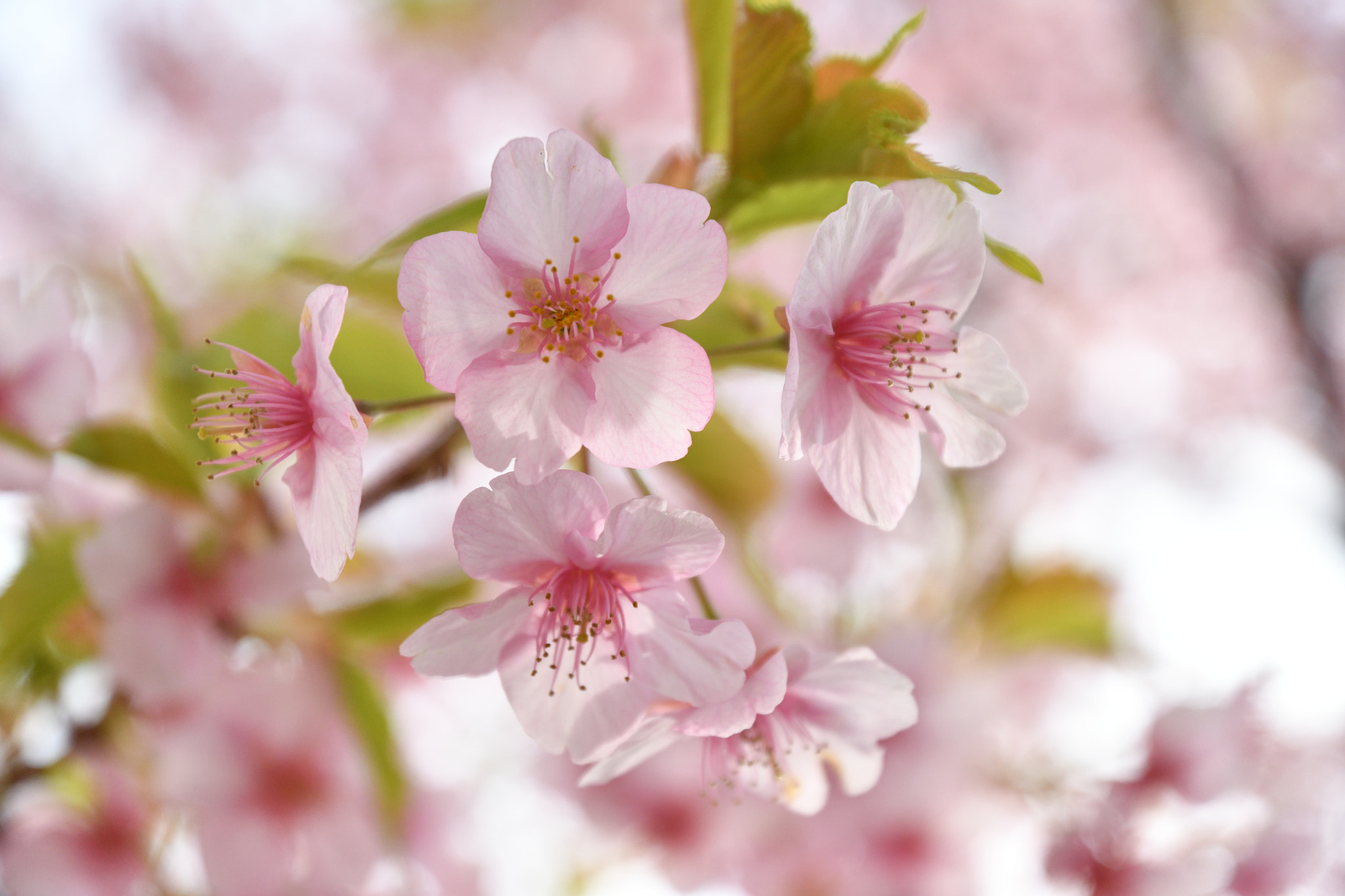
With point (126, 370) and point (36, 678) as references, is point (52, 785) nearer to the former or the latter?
point (36, 678)

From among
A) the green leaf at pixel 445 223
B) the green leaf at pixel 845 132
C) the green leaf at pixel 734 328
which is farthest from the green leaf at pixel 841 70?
the green leaf at pixel 445 223

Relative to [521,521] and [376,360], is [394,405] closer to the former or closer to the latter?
[521,521]

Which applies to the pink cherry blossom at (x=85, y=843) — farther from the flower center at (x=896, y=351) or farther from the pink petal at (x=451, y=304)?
the flower center at (x=896, y=351)

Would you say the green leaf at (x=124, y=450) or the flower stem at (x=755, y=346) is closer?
the flower stem at (x=755, y=346)

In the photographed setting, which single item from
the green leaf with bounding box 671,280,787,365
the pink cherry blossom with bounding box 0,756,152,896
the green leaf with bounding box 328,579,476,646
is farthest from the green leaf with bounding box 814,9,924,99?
the pink cherry blossom with bounding box 0,756,152,896

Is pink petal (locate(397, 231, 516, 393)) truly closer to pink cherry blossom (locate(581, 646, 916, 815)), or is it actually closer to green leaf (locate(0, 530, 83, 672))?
pink cherry blossom (locate(581, 646, 916, 815))

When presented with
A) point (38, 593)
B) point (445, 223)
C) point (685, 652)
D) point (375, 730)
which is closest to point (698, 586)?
point (685, 652)

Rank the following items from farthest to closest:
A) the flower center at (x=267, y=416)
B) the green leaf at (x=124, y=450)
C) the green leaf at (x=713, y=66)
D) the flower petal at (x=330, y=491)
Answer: the green leaf at (x=124, y=450) < the green leaf at (x=713, y=66) < the flower center at (x=267, y=416) < the flower petal at (x=330, y=491)

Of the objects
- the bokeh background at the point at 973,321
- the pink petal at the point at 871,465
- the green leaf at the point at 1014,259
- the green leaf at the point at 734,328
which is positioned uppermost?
the green leaf at the point at 1014,259
